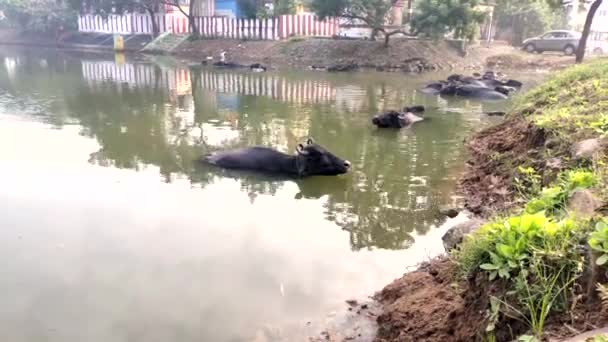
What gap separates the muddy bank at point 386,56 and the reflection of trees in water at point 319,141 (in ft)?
30.3

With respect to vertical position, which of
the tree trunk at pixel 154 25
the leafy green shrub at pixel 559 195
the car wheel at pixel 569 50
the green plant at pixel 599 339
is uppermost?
the tree trunk at pixel 154 25

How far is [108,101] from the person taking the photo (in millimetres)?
13539

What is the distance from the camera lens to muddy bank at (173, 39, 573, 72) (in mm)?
23875

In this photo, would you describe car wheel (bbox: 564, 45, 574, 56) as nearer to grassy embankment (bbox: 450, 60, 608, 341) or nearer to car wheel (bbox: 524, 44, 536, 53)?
car wheel (bbox: 524, 44, 536, 53)

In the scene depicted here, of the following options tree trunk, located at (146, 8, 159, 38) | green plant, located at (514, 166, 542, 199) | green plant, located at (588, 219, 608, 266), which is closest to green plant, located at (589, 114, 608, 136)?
green plant, located at (514, 166, 542, 199)

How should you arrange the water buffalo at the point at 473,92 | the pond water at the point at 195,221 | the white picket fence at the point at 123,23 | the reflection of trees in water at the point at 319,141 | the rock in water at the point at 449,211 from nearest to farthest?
the pond water at the point at 195,221 < the rock in water at the point at 449,211 < the reflection of trees in water at the point at 319,141 < the water buffalo at the point at 473,92 < the white picket fence at the point at 123,23

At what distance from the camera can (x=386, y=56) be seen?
24344 mm

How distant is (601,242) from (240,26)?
30797 mm

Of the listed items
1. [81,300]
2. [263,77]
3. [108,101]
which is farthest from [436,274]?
[263,77]

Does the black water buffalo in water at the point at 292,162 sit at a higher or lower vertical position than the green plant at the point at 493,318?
lower

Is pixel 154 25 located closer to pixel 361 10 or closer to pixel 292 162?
pixel 361 10

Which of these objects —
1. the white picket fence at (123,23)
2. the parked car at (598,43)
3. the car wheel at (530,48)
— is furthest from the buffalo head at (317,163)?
the white picket fence at (123,23)

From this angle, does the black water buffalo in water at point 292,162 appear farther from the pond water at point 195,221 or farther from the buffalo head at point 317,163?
the pond water at point 195,221

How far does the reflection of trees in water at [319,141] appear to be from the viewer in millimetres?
5953
